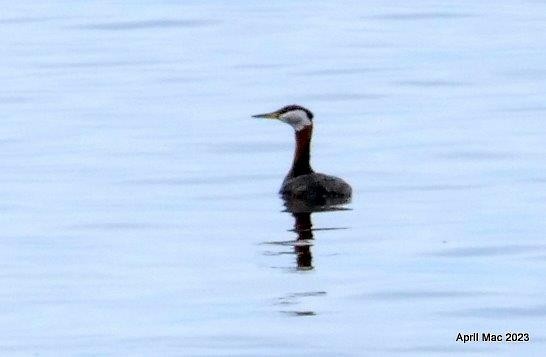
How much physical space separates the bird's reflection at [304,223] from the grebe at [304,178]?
0.10 m

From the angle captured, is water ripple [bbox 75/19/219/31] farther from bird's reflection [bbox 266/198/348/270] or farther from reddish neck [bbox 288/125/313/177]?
bird's reflection [bbox 266/198/348/270]

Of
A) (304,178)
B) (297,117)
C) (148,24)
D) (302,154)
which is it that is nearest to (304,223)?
(304,178)

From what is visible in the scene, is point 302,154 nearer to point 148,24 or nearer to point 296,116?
point 296,116

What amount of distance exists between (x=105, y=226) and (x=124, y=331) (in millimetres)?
4769

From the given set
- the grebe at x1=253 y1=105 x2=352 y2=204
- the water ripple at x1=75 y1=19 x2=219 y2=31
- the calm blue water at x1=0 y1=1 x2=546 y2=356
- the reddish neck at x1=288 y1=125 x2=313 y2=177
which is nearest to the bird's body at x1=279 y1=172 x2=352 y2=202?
the grebe at x1=253 y1=105 x2=352 y2=204

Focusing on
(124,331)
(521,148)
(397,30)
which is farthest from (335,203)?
(397,30)

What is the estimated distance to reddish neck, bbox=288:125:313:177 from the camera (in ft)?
76.6

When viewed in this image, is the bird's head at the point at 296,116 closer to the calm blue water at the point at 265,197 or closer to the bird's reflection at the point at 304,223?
the calm blue water at the point at 265,197

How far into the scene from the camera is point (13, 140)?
2756 centimetres

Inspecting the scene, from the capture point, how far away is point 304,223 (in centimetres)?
2075

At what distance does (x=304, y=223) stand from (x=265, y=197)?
1.94 m

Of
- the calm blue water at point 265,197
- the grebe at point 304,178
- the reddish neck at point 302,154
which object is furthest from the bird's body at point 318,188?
the reddish neck at point 302,154

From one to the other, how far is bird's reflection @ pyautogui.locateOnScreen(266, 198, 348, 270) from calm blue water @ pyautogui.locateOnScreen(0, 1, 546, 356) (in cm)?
6

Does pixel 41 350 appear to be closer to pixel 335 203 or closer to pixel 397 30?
pixel 335 203
